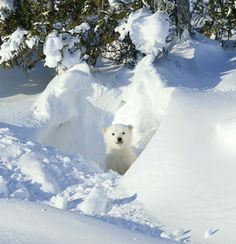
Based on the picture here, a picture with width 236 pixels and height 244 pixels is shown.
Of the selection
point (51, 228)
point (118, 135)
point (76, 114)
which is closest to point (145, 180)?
point (51, 228)

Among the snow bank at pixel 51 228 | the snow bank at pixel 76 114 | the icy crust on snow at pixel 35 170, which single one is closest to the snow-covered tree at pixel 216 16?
the snow bank at pixel 76 114

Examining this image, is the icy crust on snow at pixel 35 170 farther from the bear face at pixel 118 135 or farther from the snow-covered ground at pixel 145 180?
the bear face at pixel 118 135

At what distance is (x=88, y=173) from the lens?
6586 millimetres

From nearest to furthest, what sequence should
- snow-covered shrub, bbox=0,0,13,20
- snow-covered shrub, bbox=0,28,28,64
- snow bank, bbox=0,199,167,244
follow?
snow bank, bbox=0,199,167,244 → snow-covered shrub, bbox=0,28,28,64 → snow-covered shrub, bbox=0,0,13,20

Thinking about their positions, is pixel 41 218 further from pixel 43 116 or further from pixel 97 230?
pixel 43 116

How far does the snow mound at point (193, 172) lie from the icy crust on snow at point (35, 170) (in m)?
0.77

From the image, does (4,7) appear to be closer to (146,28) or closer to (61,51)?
(61,51)

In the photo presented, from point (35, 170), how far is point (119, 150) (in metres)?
2.85

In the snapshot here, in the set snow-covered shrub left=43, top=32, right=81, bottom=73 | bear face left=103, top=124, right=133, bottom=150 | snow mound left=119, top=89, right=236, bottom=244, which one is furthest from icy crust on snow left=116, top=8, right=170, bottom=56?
snow mound left=119, top=89, right=236, bottom=244

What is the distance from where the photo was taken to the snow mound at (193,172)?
4859mm

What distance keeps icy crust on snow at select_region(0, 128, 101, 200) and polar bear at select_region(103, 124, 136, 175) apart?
161 centimetres

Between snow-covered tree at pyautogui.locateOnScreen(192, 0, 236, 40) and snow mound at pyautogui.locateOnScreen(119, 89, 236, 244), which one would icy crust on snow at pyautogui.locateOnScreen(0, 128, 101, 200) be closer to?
snow mound at pyautogui.locateOnScreen(119, 89, 236, 244)

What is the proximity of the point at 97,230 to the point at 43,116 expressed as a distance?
251 inches

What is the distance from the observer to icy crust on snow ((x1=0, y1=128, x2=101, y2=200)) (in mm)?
5820
